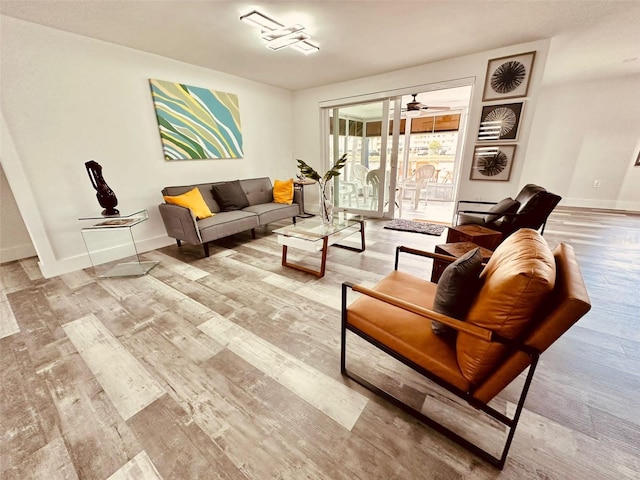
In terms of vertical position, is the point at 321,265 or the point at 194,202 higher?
the point at 194,202

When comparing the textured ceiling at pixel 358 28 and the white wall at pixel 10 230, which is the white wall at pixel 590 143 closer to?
the textured ceiling at pixel 358 28

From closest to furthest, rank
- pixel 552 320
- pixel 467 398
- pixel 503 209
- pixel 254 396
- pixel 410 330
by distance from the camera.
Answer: pixel 552 320, pixel 467 398, pixel 410 330, pixel 254 396, pixel 503 209

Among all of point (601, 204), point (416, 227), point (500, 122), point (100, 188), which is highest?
point (500, 122)

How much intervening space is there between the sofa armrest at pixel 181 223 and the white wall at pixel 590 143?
662 centimetres

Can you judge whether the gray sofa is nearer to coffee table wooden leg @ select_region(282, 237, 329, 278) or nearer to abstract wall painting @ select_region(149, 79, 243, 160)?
abstract wall painting @ select_region(149, 79, 243, 160)

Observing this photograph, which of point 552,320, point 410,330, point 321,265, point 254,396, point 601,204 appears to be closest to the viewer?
point 552,320

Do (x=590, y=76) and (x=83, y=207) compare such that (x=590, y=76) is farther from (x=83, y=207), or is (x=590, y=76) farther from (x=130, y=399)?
(x=83, y=207)

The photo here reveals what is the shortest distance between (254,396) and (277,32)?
3.13 metres

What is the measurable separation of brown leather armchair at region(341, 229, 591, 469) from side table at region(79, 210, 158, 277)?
8.84 ft

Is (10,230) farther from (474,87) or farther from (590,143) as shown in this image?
(590,143)

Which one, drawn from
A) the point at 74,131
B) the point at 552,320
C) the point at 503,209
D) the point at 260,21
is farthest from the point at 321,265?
the point at 74,131

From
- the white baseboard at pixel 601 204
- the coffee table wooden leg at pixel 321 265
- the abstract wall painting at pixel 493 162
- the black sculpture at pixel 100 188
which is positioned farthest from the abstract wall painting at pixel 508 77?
the black sculpture at pixel 100 188

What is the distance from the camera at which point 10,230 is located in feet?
10.3

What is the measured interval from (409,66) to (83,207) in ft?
15.6
